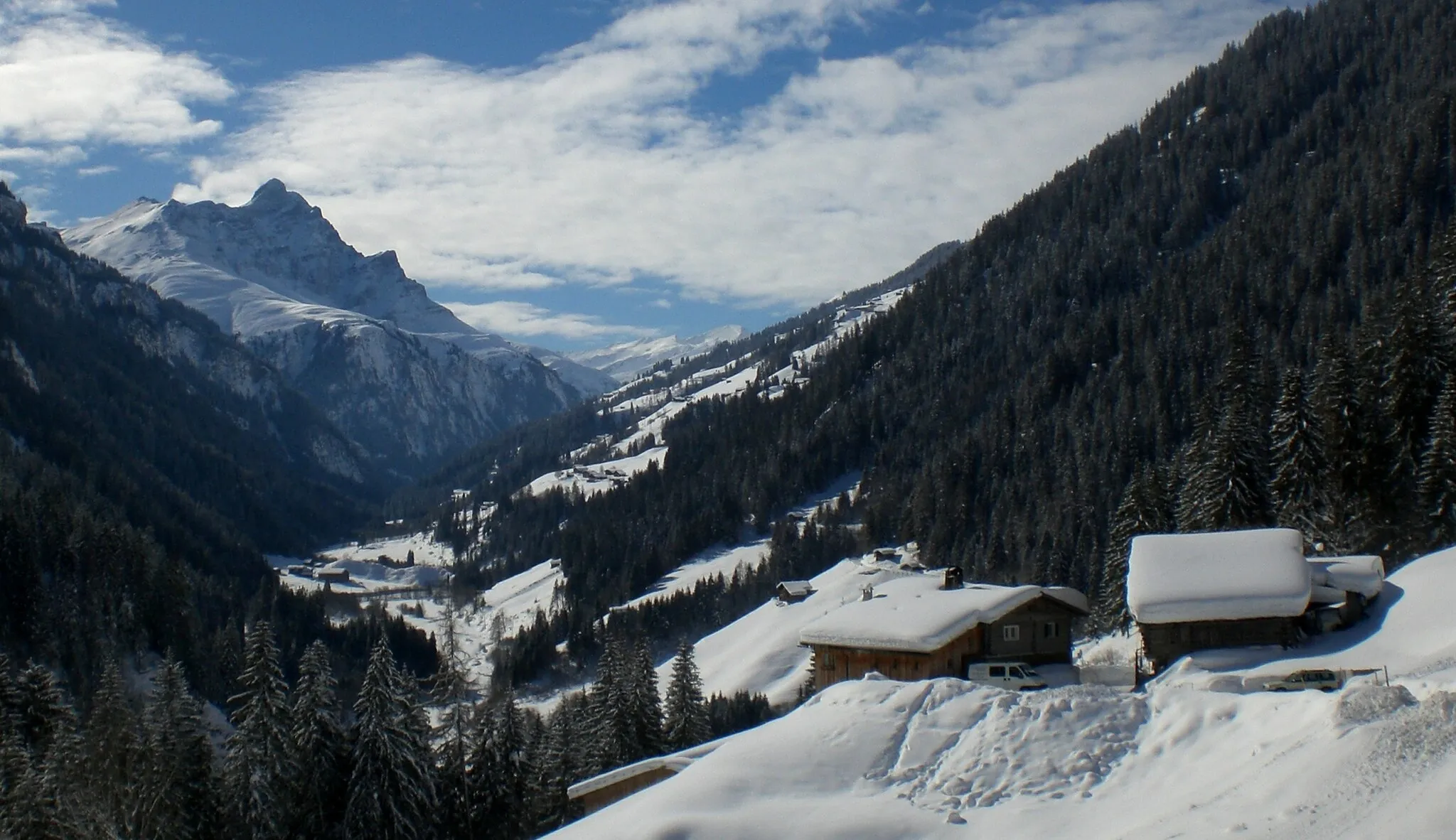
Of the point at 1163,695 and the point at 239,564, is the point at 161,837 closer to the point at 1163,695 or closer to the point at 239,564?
the point at 1163,695

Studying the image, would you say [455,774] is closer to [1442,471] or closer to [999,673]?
[999,673]

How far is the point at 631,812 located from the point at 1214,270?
15818cm

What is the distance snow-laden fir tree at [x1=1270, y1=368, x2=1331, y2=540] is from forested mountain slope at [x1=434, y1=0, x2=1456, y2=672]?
22.8 ft

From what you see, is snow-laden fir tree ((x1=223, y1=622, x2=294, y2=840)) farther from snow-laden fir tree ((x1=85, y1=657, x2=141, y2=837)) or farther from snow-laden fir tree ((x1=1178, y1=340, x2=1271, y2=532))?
snow-laden fir tree ((x1=1178, y1=340, x2=1271, y2=532))

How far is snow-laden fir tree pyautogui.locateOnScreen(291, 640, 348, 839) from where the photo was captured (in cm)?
4062

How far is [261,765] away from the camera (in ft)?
131

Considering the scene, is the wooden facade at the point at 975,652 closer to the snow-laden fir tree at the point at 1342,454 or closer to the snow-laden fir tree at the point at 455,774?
the snow-laden fir tree at the point at 455,774

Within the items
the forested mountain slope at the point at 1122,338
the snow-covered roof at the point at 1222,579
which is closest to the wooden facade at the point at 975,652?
the snow-covered roof at the point at 1222,579

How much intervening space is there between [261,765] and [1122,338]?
456 ft

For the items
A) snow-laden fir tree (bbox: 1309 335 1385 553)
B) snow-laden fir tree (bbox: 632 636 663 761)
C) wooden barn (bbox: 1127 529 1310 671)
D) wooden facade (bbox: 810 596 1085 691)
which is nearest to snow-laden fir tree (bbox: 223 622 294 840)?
snow-laden fir tree (bbox: 632 636 663 761)

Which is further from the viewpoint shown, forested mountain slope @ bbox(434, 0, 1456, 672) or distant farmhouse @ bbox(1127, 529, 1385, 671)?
forested mountain slope @ bbox(434, 0, 1456, 672)

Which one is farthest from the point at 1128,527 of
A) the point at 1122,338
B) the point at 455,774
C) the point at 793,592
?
the point at 1122,338

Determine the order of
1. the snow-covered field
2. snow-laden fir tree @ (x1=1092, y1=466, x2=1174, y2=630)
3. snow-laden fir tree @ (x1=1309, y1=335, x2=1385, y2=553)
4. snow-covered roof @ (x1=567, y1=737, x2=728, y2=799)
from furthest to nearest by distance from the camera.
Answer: snow-laden fir tree @ (x1=1092, y1=466, x2=1174, y2=630), snow-laden fir tree @ (x1=1309, y1=335, x2=1385, y2=553), snow-covered roof @ (x1=567, y1=737, x2=728, y2=799), the snow-covered field

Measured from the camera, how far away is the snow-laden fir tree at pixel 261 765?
130 ft
